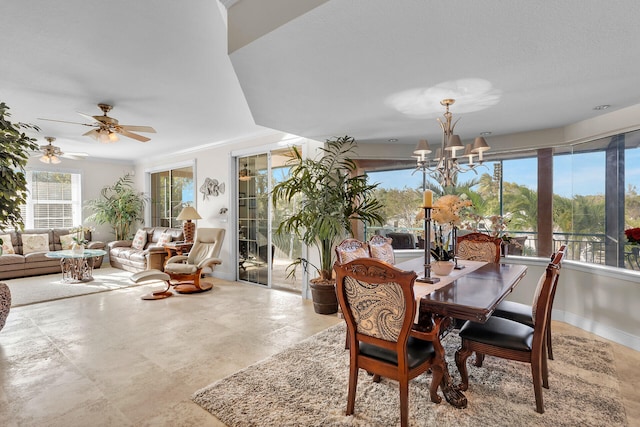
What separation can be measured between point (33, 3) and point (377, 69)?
217 centimetres

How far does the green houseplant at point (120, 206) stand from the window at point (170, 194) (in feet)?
1.36

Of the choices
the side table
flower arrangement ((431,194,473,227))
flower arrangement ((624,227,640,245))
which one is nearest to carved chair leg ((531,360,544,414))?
flower arrangement ((431,194,473,227))

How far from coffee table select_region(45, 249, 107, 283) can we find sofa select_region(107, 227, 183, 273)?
2.12ft

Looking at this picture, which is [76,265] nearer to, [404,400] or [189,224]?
[189,224]

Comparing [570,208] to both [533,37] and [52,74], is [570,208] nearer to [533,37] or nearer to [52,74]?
[533,37]

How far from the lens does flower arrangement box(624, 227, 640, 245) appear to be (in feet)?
10.0

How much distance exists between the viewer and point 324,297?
13.1ft

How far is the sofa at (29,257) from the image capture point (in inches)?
236

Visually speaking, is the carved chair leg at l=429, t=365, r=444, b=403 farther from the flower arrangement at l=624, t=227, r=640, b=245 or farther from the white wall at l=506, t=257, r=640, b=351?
the flower arrangement at l=624, t=227, r=640, b=245

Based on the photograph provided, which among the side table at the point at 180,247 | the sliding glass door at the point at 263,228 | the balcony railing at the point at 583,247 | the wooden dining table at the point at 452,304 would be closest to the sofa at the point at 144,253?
the side table at the point at 180,247

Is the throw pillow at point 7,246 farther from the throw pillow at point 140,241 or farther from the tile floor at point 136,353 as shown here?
the tile floor at point 136,353

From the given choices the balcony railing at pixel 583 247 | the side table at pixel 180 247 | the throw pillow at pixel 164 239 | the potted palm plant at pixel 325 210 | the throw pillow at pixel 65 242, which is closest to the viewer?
the balcony railing at pixel 583 247

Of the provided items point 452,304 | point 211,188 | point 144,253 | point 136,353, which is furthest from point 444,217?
point 144,253

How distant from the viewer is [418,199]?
488 cm
